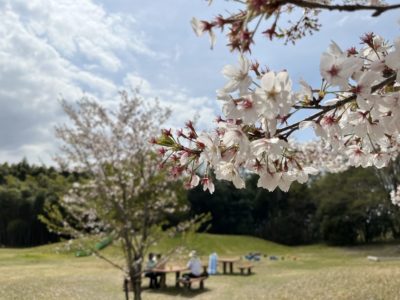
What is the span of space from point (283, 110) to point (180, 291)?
13588mm

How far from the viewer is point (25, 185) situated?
159ft

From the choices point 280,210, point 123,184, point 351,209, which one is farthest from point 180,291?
point 280,210

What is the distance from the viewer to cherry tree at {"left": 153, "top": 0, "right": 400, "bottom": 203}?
124 cm

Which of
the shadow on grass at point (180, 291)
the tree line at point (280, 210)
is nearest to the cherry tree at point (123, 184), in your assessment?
the shadow on grass at point (180, 291)

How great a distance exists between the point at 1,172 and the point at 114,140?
173 feet

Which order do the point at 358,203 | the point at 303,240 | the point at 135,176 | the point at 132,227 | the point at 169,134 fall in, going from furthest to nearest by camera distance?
the point at 303,240 → the point at 358,203 → the point at 135,176 → the point at 132,227 → the point at 169,134

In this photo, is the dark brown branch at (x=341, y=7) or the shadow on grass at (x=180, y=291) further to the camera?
the shadow on grass at (x=180, y=291)

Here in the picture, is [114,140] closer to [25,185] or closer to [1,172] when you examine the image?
[25,185]

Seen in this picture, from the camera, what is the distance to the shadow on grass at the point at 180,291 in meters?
13.3

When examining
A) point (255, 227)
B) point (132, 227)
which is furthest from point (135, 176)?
point (255, 227)

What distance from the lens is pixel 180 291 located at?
14047 mm

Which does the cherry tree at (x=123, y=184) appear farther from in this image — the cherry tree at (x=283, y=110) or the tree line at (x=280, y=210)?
the tree line at (x=280, y=210)

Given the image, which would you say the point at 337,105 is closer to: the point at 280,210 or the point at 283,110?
the point at 283,110

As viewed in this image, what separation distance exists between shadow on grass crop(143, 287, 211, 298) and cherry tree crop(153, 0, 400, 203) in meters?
12.0
